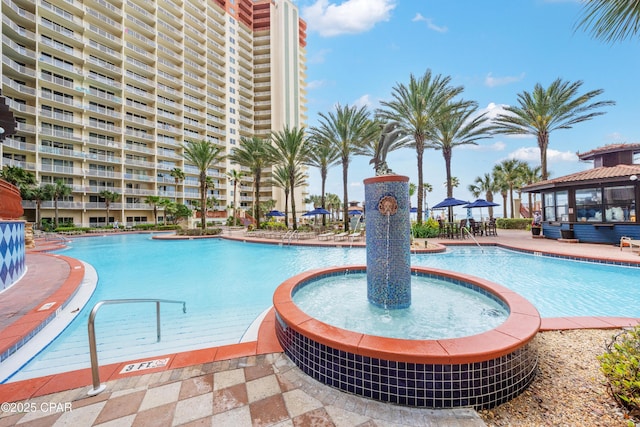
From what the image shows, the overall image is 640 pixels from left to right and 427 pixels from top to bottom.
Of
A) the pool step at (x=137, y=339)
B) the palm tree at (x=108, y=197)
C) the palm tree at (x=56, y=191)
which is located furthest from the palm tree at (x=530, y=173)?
the palm tree at (x=56, y=191)

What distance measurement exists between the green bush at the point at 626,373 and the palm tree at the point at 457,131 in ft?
58.8

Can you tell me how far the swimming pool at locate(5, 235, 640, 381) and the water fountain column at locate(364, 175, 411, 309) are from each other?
2.50 m

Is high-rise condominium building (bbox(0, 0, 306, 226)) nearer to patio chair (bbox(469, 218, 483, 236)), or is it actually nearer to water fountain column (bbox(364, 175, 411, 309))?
patio chair (bbox(469, 218, 483, 236))

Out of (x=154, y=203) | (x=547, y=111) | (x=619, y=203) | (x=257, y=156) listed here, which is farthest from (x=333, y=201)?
(x=619, y=203)

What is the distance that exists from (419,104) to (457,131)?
193 inches

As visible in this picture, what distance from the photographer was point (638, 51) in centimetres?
251

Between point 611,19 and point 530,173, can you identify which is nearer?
point 611,19

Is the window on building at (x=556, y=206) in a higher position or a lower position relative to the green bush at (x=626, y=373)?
higher

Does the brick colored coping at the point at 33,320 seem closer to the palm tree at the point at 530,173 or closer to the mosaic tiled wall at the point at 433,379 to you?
the mosaic tiled wall at the point at 433,379

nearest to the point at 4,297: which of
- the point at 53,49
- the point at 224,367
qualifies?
the point at 224,367

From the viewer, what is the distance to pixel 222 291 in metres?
6.97

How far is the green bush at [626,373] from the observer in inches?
77.7

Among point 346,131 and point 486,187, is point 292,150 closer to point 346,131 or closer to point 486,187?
point 346,131

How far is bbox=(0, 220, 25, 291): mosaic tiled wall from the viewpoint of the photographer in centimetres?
614
